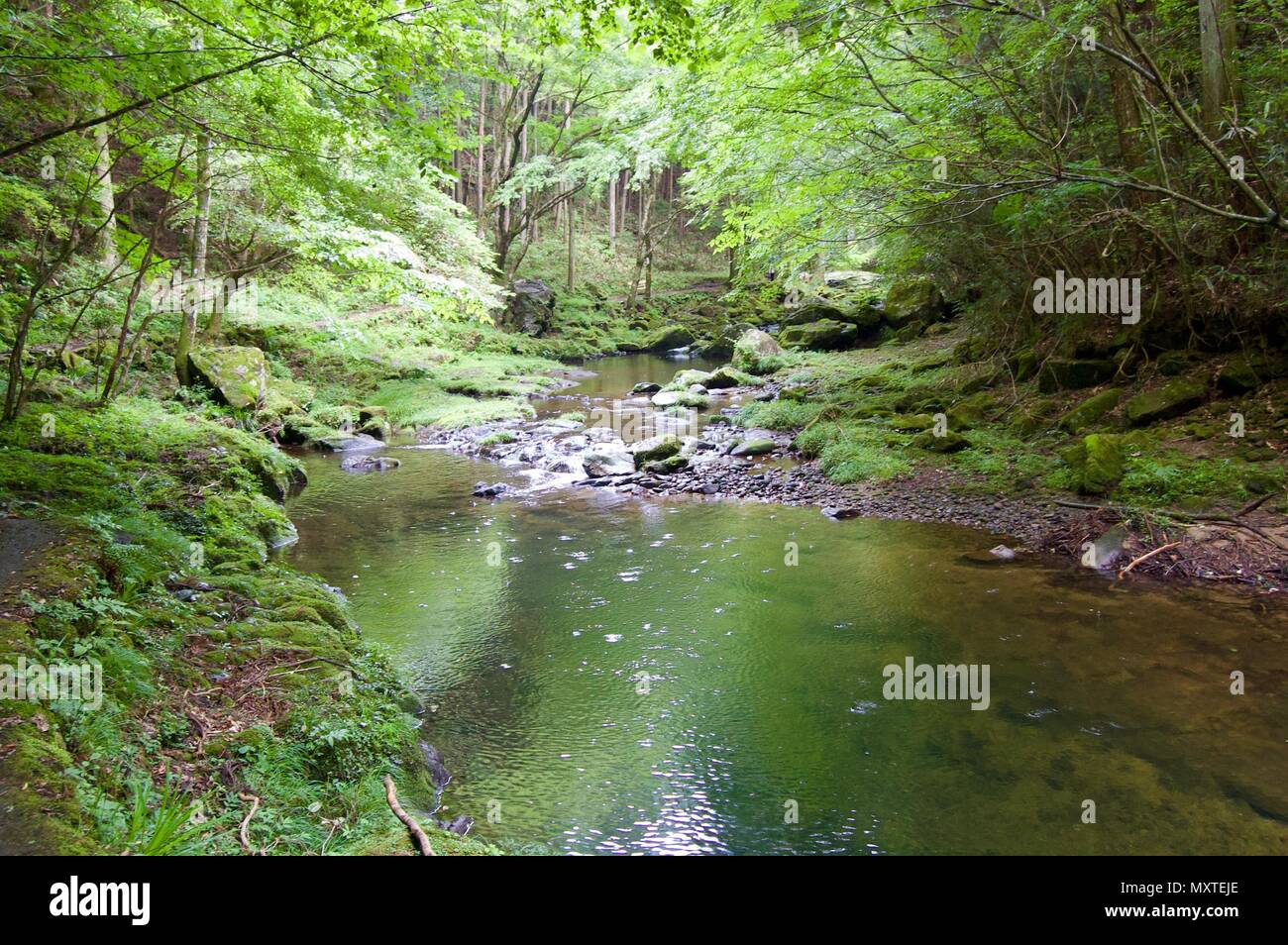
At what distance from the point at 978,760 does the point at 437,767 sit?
3.28m

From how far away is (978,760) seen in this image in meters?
4.48

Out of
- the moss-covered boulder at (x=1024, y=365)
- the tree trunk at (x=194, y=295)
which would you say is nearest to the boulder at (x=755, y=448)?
the moss-covered boulder at (x=1024, y=365)

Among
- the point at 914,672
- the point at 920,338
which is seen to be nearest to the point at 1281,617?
the point at 914,672

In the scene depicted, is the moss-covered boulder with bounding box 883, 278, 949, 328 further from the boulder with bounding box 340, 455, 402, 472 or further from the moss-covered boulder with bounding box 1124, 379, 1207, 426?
the boulder with bounding box 340, 455, 402, 472

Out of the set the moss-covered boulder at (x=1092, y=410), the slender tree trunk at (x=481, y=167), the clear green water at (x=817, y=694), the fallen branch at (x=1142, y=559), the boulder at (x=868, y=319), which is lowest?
the clear green water at (x=817, y=694)

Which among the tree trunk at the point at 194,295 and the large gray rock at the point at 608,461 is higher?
the tree trunk at the point at 194,295

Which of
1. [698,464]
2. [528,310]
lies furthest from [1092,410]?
[528,310]

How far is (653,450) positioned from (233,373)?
26.3 feet

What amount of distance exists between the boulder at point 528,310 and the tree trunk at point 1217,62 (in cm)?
2201

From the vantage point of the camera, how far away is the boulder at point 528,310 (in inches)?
1082

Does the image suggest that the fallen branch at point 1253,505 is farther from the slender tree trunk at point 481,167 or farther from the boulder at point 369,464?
the slender tree trunk at point 481,167

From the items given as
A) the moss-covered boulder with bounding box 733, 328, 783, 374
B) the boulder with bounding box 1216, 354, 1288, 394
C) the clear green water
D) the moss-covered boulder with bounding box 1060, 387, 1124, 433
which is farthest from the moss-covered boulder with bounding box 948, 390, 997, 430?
the moss-covered boulder with bounding box 733, 328, 783, 374

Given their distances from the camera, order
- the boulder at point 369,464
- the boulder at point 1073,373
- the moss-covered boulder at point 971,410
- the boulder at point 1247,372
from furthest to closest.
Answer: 1. the boulder at point 369,464
2. the moss-covered boulder at point 971,410
3. the boulder at point 1073,373
4. the boulder at point 1247,372

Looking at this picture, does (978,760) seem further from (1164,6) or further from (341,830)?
(1164,6)
